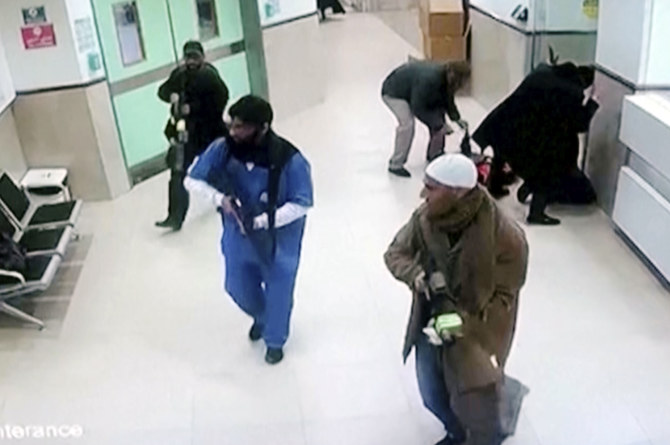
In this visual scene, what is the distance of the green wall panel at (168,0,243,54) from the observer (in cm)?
694

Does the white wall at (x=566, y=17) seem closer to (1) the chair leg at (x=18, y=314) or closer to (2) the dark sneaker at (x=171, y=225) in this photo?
(2) the dark sneaker at (x=171, y=225)

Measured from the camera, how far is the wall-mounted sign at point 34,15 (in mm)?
5508

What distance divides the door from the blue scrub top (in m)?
3.12

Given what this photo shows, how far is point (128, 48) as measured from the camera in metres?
6.47

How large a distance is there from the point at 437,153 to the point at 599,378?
10.4ft

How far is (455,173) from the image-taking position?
2527mm

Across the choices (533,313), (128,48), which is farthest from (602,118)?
(128,48)

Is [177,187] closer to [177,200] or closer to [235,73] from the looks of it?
[177,200]

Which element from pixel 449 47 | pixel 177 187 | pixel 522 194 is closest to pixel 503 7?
pixel 449 47

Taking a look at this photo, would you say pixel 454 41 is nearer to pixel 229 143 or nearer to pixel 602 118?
pixel 602 118

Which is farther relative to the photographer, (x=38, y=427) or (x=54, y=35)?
(x=54, y=35)

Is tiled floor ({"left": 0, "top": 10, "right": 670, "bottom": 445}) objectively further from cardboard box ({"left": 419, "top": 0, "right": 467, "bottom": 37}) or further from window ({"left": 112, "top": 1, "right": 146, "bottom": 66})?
cardboard box ({"left": 419, "top": 0, "right": 467, "bottom": 37})

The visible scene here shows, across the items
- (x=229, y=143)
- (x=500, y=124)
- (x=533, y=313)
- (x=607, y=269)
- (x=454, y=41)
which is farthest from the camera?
(x=454, y=41)

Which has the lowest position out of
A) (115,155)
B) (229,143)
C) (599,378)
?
(599,378)
